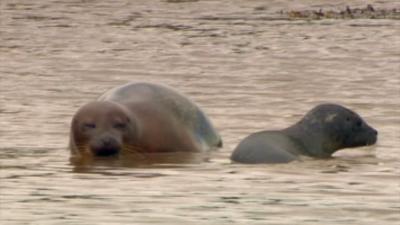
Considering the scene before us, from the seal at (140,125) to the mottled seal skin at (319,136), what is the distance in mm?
804

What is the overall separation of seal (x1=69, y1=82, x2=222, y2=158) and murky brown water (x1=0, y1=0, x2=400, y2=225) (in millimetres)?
299

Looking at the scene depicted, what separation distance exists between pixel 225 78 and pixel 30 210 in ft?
32.3

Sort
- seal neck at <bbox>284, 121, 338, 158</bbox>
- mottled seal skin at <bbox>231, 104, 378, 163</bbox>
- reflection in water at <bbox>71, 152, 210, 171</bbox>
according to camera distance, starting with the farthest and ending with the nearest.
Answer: seal neck at <bbox>284, 121, 338, 158</bbox>
mottled seal skin at <bbox>231, 104, 378, 163</bbox>
reflection in water at <bbox>71, 152, 210, 171</bbox>

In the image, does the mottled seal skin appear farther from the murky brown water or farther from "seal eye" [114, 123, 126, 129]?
"seal eye" [114, 123, 126, 129]

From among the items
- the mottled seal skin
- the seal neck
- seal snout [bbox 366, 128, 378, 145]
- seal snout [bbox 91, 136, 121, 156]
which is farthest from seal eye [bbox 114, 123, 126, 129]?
seal snout [bbox 366, 128, 378, 145]

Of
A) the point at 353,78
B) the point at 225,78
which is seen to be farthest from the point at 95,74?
the point at 353,78

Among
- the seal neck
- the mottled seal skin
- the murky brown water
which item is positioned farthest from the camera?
the seal neck

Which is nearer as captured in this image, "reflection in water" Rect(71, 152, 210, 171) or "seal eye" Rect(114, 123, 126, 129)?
"reflection in water" Rect(71, 152, 210, 171)

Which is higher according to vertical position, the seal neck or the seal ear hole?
the seal ear hole

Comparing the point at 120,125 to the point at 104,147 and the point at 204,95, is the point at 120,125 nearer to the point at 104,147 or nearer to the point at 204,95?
the point at 104,147

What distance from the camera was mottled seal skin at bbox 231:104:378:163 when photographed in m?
14.6

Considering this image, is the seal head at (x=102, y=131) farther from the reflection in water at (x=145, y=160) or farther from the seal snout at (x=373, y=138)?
the seal snout at (x=373, y=138)

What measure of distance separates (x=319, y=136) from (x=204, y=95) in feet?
14.7

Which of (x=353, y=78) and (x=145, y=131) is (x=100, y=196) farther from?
(x=353, y=78)
